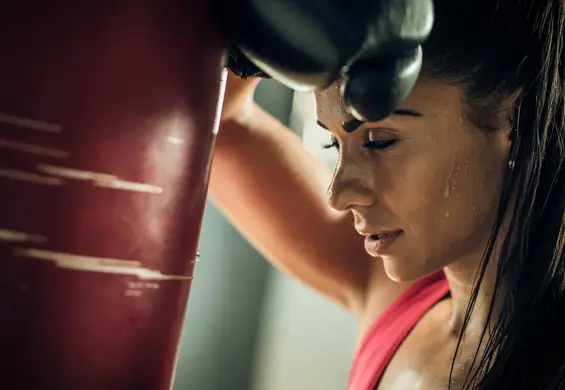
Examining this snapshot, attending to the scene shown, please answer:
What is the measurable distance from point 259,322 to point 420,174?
28.1 inches

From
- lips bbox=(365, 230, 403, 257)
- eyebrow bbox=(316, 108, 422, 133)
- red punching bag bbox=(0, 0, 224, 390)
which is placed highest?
eyebrow bbox=(316, 108, 422, 133)

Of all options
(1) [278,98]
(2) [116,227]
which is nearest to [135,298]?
(2) [116,227]

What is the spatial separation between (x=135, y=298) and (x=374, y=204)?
26 cm

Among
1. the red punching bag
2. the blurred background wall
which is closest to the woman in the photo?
the red punching bag

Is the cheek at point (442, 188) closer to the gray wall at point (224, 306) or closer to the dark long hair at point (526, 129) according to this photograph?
the dark long hair at point (526, 129)

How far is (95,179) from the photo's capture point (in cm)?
27

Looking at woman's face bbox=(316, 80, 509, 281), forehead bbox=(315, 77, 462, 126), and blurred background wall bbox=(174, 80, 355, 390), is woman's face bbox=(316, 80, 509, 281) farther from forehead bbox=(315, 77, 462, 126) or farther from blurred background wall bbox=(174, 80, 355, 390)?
blurred background wall bbox=(174, 80, 355, 390)

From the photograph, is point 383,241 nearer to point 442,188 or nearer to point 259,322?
point 442,188

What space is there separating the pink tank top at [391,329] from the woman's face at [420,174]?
17 cm

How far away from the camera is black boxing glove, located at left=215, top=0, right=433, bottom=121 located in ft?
0.93

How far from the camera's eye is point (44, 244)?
0.26 meters

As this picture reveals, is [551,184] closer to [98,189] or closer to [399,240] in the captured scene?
[399,240]

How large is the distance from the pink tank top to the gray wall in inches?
16.7

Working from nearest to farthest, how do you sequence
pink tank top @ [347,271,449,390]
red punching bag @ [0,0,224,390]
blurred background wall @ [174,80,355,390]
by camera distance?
1. red punching bag @ [0,0,224,390]
2. pink tank top @ [347,271,449,390]
3. blurred background wall @ [174,80,355,390]
